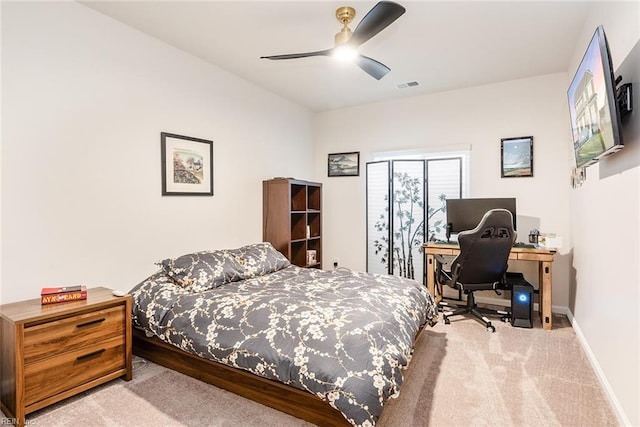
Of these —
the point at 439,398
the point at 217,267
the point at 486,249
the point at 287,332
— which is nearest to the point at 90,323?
the point at 217,267

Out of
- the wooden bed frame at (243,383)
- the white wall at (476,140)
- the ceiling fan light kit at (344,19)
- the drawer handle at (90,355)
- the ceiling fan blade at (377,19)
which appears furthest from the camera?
the white wall at (476,140)

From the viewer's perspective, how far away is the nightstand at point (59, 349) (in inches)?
74.1

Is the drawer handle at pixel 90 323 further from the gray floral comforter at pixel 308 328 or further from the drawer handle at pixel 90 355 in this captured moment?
the gray floral comforter at pixel 308 328

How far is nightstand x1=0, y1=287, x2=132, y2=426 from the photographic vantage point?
1883 millimetres

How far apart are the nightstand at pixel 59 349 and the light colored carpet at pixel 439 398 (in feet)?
0.38

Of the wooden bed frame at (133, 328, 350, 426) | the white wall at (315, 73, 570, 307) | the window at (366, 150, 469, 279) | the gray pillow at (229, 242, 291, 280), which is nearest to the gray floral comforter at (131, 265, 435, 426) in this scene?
the wooden bed frame at (133, 328, 350, 426)

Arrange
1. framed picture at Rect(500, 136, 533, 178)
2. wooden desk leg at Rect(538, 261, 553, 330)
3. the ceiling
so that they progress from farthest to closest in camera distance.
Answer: framed picture at Rect(500, 136, 533, 178) → wooden desk leg at Rect(538, 261, 553, 330) → the ceiling

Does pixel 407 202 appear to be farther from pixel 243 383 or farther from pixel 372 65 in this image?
pixel 243 383

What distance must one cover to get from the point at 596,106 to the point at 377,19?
1.41 metres

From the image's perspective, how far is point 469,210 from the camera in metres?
4.06

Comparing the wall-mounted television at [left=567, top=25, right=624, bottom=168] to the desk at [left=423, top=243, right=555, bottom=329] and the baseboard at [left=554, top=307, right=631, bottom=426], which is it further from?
the baseboard at [left=554, top=307, right=631, bottom=426]

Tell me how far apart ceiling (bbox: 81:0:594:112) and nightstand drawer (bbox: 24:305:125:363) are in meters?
2.28

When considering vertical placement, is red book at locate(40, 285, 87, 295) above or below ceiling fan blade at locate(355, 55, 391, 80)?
below

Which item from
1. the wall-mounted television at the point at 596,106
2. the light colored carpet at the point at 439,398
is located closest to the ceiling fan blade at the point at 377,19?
the wall-mounted television at the point at 596,106
